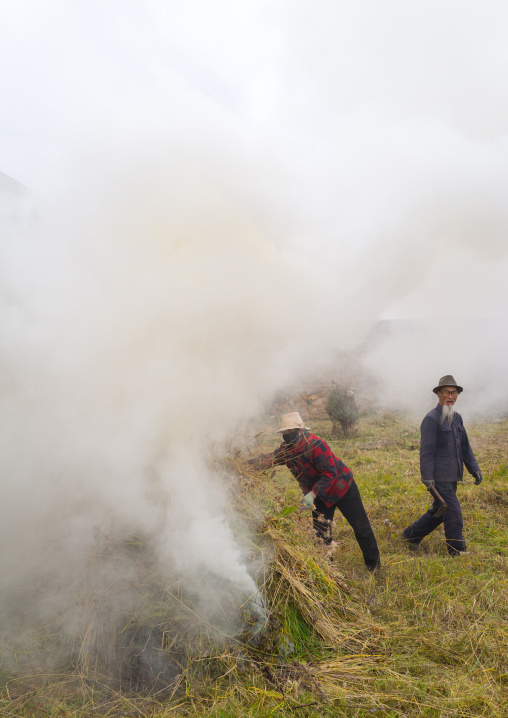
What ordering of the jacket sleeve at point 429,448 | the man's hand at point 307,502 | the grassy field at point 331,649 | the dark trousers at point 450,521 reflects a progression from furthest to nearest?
the jacket sleeve at point 429,448
the dark trousers at point 450,521
the man's hand at point 307,502
the grassy field at point 331,649

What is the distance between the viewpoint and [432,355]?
18766 mm

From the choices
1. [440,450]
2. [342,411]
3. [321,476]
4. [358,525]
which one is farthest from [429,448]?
[342,411]

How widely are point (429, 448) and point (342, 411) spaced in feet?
33.0

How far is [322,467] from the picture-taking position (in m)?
3.74

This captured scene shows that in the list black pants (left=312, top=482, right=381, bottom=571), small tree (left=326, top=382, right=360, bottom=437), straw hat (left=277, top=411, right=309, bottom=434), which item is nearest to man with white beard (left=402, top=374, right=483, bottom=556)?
black pants (left=312, top=482, right=381, bottom=571)

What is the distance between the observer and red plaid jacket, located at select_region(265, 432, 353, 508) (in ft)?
12.2

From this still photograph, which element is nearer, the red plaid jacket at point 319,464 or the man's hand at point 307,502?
the man's hand at point 307,502

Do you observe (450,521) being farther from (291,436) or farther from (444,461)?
(291,436)

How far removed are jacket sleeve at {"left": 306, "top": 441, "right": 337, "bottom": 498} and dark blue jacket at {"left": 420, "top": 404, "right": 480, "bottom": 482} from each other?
45.3 inches

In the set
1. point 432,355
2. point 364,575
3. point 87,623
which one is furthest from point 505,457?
point 432,355

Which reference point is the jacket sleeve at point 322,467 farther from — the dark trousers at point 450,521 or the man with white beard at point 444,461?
the dark trousers at point 450,521

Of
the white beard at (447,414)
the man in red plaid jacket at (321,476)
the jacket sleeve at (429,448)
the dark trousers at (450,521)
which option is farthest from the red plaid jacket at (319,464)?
the white beard at (447,414)

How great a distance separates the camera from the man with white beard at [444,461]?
4168 millimetres

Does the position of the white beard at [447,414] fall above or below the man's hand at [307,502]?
above
